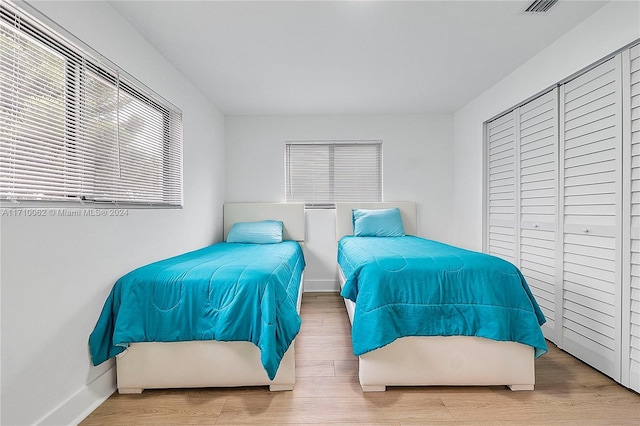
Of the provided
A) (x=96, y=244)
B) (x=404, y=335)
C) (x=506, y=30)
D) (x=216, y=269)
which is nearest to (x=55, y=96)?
(x=96, y=244)

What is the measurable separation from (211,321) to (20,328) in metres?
0.79

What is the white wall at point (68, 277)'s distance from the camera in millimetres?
1290

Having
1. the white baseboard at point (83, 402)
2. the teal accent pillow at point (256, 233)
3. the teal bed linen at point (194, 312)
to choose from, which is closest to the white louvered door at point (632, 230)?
the teal bed linen at point (194, 312)

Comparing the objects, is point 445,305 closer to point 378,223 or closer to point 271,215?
point 378,223

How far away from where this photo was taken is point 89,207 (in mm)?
1727

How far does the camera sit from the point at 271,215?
13.0ft

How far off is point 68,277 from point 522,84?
3.54m

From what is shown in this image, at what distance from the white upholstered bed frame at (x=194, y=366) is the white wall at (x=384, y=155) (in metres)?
2.25

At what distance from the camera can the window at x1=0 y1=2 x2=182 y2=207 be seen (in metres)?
1.30

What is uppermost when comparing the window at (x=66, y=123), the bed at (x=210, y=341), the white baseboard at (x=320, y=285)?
the window at (x=66, y=123)

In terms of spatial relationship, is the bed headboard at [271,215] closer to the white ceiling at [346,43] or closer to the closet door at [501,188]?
the white ceiling at [346,43]

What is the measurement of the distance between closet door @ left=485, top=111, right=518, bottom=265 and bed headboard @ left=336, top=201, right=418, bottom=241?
2.88 feet

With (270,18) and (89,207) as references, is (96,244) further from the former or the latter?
(270,18)

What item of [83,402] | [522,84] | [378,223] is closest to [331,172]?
[378,223]
